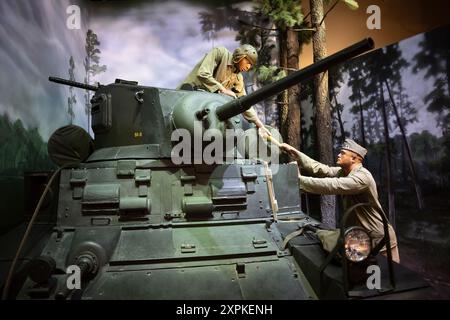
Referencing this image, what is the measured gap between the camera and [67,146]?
179 inches

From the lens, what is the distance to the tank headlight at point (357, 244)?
296cm

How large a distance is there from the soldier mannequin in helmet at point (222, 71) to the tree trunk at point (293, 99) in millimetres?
4016

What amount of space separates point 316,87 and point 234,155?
4602 mm

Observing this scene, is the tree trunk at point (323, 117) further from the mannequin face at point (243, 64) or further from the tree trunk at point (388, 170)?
the mannequin face at point (243, 64)

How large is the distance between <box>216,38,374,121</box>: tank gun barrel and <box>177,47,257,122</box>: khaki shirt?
1081 mm

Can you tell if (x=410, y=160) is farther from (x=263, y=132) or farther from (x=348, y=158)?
(x=263, y=132)

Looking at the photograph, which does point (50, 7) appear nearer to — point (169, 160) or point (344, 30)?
point (169, 160)

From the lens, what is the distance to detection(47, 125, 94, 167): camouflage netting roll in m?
4.53

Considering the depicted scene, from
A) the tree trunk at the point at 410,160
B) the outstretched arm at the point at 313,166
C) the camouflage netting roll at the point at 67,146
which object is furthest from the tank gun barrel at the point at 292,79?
the tree trunk at the point at 410,160
